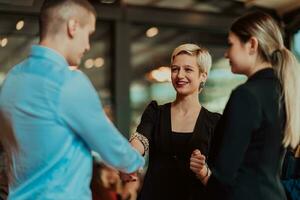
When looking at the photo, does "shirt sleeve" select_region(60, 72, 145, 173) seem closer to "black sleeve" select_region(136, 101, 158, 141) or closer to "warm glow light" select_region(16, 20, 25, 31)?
"black sleeve" select_region(136, 101, 158, 141)

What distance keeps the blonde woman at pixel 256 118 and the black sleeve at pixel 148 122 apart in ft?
1.97

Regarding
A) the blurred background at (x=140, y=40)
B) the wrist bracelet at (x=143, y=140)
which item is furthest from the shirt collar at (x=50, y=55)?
the blurred background at (x=140, y=40)

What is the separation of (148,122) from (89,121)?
2.65ft

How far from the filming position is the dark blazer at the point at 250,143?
5.76ft

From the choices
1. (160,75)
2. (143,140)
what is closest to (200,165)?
(143,140)

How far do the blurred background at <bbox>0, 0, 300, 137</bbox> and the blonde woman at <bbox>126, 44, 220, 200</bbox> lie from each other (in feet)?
10.4

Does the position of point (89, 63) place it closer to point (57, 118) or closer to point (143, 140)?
point (143, 140)

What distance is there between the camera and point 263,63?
6.14ft

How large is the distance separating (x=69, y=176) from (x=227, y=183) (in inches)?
19.2

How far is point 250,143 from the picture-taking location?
1.79 metres

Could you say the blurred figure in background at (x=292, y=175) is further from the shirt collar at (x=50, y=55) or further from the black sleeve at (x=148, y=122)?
the shirt collar at (x=50, y=55)

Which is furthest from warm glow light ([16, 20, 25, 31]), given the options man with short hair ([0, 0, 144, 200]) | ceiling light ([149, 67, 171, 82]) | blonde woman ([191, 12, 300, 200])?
blonde woman ([191, 12, 300, 200])

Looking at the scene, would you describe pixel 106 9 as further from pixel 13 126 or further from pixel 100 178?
pixel 13 126

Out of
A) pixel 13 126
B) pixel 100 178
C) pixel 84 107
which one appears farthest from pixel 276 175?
pixel 100 178
